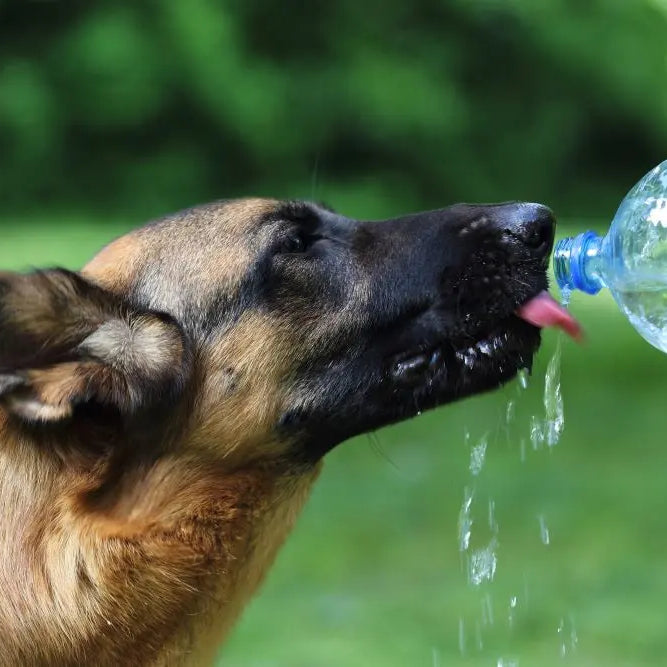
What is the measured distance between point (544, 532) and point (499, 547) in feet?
1.35

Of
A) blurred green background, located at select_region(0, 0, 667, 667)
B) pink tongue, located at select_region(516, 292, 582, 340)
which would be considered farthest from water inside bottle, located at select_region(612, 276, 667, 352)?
blurred green background, located at select_region(0, 0, 667, 667)

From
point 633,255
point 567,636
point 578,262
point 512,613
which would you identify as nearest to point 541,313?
point 578,262

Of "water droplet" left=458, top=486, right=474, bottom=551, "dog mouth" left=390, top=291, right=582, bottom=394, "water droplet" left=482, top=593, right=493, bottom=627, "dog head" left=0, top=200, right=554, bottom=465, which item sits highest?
"dog head" left=0, top=200, right=554, bottom=465

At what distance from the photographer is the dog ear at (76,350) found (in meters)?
2.92

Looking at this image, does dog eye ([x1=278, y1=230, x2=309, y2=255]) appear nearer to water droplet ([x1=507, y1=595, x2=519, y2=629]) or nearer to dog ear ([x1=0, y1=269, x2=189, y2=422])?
dog ear ([x1=0, y1=269, x2=189, y2=422])

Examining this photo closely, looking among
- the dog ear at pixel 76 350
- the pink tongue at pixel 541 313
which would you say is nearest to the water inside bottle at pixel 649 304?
the pink tongue at pixel 541 313

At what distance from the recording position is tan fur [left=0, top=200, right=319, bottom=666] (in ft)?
9.69

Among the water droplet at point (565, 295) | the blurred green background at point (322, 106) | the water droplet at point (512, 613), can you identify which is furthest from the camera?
the blurred green background at point (322, 106)

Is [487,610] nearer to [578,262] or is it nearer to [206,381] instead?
[578,262]

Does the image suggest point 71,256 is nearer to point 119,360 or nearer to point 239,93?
point 239,93

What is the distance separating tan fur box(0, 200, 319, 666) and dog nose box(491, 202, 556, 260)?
0.67m

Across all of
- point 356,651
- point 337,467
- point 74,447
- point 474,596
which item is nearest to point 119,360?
point 74,447

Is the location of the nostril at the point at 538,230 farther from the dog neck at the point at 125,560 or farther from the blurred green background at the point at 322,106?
the blurred green background at the point at 322,106

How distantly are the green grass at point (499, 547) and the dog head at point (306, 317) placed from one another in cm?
58
